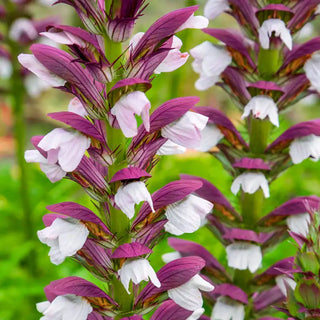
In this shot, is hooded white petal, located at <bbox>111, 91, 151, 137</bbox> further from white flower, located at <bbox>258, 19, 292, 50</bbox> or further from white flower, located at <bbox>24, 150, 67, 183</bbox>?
white flower, located at <bbox>258, 19, 292, 50</bbox>

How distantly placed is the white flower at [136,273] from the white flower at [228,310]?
341 millimetres

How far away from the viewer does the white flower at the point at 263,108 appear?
102 centimetres

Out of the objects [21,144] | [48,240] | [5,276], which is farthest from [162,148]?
[21,144]

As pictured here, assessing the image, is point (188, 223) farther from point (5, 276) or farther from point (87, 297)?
point (5, 276)

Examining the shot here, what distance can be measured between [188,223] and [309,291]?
18cm

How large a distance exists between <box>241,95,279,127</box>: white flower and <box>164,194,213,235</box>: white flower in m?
0.27

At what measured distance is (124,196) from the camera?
736 mm

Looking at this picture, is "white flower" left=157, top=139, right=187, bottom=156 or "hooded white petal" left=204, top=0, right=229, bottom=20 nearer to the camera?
"white flower" left=157, top=139, right=187, bottom=156

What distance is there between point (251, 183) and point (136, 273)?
1.22ft

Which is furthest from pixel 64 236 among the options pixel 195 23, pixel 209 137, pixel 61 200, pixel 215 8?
pixel 61 200

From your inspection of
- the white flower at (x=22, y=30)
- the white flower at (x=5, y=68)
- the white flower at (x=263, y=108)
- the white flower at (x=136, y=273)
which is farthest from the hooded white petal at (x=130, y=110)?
the white flower at (x=5, y=68)

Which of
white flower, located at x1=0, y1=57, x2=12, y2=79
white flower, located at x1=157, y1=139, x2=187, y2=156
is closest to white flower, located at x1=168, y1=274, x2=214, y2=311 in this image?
white flower, located at x1=157, y1=139, x2=187, y2=156

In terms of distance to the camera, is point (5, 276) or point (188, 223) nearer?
point (188, 223)

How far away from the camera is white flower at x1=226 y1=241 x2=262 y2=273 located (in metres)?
1.05
